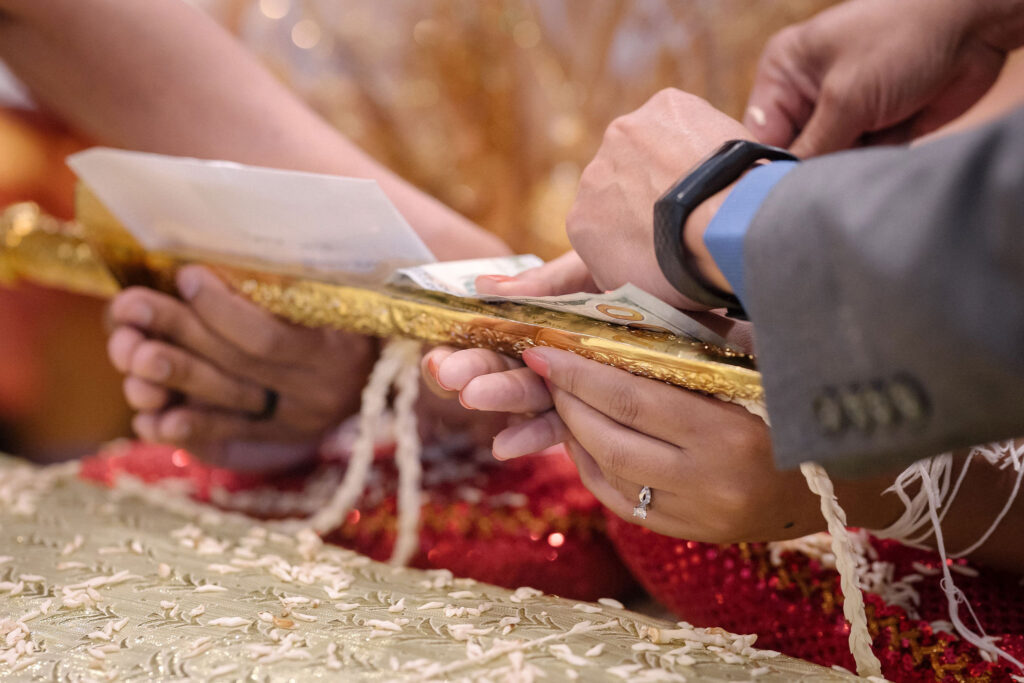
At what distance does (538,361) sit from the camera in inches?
15.7

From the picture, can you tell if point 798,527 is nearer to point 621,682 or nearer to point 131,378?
point 621,682

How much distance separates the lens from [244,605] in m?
0.40

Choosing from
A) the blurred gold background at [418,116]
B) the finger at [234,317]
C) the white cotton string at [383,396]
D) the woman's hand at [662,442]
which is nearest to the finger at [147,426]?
→ the finger at [234,317]

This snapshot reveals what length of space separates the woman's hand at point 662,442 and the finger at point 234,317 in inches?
10.5

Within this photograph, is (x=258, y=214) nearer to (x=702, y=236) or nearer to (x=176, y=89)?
(x=176, y=89)

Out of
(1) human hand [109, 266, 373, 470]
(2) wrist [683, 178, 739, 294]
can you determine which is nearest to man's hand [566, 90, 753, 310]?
(2) wrist [683, 178, 739, 294]

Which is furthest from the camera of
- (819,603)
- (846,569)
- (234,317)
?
(234,317)

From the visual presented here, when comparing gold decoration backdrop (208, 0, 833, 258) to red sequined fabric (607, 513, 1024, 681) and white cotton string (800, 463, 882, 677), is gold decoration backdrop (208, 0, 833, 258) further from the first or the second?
white cotton string (800, 463, 882, 677)

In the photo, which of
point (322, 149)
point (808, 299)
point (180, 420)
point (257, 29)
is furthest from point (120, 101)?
point (808, 299)

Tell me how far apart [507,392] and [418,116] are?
2.43 feet

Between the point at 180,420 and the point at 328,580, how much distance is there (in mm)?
304

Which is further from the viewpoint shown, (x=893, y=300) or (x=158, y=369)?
(x=158, y=369)

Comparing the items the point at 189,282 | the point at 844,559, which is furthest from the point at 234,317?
the point at 844,559

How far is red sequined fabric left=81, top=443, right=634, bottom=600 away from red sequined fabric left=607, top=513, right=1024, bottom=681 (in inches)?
2.8
